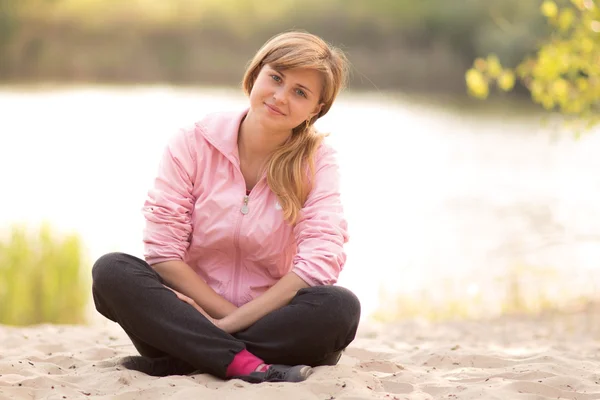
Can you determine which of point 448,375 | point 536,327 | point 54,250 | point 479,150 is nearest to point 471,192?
point 479,150

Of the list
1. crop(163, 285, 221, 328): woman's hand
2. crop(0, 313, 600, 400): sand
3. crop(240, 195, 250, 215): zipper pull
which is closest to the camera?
crop(0, 313, 600, 400): sand

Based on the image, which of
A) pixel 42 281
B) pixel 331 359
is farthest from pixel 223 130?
pixel 42 281

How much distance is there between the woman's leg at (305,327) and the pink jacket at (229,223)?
0.09 meters

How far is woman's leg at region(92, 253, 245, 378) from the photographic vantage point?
2.44 metres

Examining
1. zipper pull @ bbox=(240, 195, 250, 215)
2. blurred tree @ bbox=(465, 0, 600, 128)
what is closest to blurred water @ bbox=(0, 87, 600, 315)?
blurred tree @ bbox=(465, 0, 600, 128)

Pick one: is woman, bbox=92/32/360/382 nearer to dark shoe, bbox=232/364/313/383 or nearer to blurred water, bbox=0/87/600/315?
dark shoe, bbox=232/364/313/383

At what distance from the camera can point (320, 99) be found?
2.73 m

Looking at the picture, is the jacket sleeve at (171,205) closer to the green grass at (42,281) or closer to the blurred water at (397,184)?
the green grass at (42,281)

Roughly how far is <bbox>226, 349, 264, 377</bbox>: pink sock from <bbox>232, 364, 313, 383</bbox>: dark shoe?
18 mm

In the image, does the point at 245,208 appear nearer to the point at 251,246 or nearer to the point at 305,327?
the point at 251,246

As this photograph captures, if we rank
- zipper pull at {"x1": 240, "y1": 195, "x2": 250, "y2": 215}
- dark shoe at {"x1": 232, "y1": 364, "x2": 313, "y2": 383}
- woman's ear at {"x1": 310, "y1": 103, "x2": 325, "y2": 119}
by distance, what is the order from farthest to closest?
woman's ear at {"x1": 310, "y1": 103, "x2": 325, "y2": 119}, zipper pull at {"x1": 240, "y1": 195, "x2": 250, "y2": 215}, dark shoe at {"x1": 232, "y1": 364, "x2": 313, "y2": 383}

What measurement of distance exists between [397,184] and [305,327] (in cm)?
902

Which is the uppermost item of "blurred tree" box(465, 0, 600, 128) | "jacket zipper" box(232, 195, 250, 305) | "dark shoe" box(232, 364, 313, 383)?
"blurred tree" box(465, 0, 600, 128)

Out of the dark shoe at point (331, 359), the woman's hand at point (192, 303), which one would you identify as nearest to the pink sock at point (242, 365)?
the woman's hand at point (192, 303)
